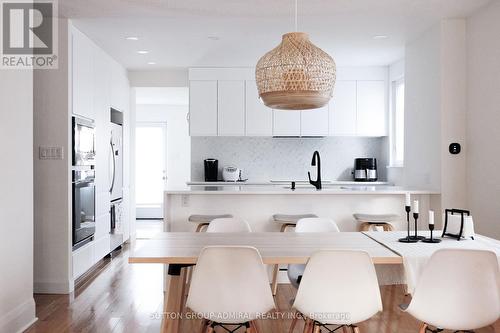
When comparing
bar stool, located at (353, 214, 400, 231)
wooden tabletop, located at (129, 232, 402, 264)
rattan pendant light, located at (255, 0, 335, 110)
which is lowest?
bar stool, located at (353, 214, 400, 231)

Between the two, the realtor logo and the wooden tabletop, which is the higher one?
the realtor logo

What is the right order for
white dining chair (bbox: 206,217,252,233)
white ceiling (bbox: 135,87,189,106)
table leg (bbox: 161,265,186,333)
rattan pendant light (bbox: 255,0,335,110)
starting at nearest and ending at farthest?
table leg (bbox: 161,265,186,333), rattan pendant light (bbox: 255,0,335,110), white dining chair (bbox: 206,217,252,233), white ceiling (bbox: 135,87,189,106)

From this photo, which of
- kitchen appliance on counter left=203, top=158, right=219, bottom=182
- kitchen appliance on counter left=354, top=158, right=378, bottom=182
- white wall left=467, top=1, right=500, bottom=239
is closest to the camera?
white wall left=467, top=1, right=500, bottom=239

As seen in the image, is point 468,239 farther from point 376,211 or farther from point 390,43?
point 390,43

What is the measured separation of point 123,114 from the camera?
6.35 metres

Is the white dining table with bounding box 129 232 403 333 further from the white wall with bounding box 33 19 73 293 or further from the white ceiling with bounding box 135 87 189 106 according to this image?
the white ceiling with bounding box 135 87 189 106

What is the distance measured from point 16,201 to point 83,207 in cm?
141

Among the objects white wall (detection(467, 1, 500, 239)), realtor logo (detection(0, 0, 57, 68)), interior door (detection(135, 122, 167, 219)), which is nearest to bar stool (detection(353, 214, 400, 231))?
white wall (detection(467, 1, 500, 239))

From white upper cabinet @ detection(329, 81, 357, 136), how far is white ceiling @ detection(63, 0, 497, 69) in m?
0.71

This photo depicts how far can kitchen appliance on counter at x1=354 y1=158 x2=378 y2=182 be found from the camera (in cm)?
651

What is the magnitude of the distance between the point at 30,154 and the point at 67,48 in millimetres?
1331

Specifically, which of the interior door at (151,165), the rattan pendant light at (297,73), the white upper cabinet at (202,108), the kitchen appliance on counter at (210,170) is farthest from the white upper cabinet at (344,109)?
the interior door at (151,165)

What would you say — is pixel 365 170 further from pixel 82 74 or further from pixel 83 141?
pixel 82 74

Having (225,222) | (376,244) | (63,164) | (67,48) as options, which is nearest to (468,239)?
(376,244)
